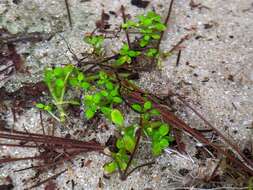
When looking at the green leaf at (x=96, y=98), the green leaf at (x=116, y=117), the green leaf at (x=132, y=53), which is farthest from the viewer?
the green leaf at (x=132, y=53)

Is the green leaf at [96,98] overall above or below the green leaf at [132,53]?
below

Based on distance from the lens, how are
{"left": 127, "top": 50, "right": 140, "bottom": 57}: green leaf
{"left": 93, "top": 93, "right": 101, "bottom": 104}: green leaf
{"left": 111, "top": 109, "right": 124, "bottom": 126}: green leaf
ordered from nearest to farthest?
→ {"left": 111, "top": 109, "right": 124, "bottom": 126}: green leaf < {"left": 93, "top": 93, "right": 101, "bottom": 104}: green leaf < {"left": 127, "top": 50, "right": 140, "bottom": 57}: green leaf

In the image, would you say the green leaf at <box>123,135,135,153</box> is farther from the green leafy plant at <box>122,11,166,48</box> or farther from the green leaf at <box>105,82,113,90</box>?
the green leafy plant at <box>122,11,166,48</box>

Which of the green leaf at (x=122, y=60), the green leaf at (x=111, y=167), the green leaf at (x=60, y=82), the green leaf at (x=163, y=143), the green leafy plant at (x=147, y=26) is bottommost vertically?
the green leaf at (x=111, y=167)

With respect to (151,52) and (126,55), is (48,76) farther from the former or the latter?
(151,52)

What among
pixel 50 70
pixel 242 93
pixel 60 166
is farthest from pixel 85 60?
pixel 242 93

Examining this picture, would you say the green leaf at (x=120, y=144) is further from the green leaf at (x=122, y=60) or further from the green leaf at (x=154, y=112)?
Answer: the green leaf at (x=122, y=60)

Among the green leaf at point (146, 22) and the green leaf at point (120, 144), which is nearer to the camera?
the green leaf at point (120, 144)

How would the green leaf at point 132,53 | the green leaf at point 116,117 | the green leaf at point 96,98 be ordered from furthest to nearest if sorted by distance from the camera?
the green leaf at point 132,53
the green leaf at point 96,98
the green leaf at point 116,117

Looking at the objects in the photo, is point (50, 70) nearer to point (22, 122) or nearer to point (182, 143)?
point (22, 122)

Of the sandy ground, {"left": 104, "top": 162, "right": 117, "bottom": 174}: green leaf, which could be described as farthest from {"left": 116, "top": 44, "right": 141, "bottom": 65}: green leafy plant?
{"left": 104, "top": 162, "right": 117, "bottom": 174}: green leaf

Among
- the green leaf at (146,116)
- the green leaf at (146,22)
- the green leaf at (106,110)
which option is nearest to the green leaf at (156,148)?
the green leaf at (146,116)
